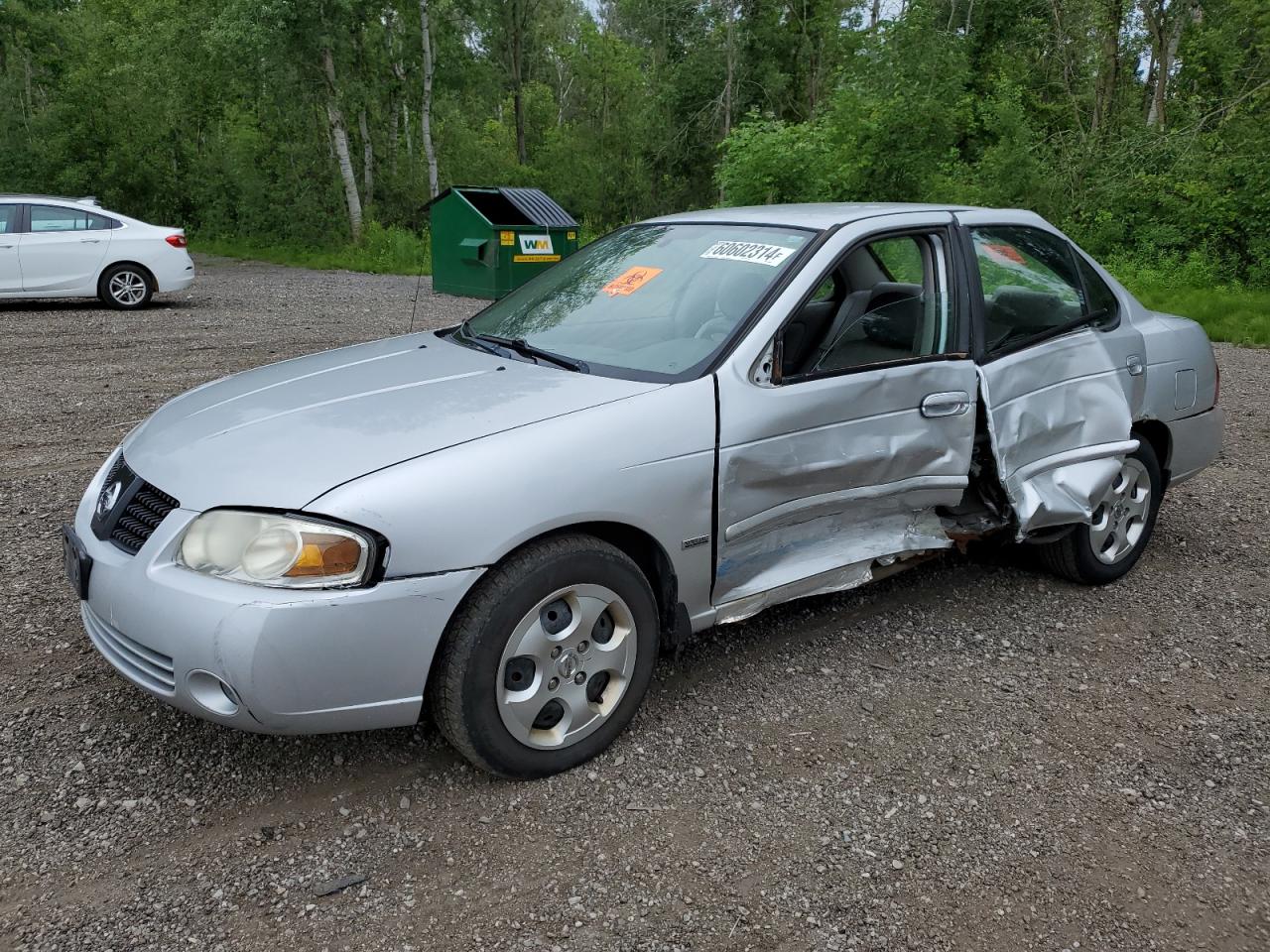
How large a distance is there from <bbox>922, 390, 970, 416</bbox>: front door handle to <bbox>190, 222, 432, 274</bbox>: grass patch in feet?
62.0

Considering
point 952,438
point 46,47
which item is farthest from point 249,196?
point 952,438

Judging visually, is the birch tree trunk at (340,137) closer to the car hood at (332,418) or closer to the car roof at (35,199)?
the car roof at (35,199)

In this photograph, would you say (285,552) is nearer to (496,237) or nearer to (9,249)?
(9,249)

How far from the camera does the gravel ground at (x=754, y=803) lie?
254 cm

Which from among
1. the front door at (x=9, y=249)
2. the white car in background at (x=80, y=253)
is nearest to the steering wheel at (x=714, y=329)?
the white car in background at (x=80, y=253)

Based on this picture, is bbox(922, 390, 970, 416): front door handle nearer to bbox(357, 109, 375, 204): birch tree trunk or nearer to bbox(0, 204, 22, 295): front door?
bbox(0, 204, 22, 295): front door

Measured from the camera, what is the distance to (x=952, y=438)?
3816 mm

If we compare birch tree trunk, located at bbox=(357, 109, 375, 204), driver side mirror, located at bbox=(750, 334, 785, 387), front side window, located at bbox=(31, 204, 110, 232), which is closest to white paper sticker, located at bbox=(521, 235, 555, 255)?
front side window, located at bbox=(31, 204, 110, 232)

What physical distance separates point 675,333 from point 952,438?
3.66 feet

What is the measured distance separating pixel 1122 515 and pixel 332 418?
345 cm

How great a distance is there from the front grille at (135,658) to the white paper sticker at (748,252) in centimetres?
230

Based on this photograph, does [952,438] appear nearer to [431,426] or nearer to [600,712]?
[600,712]

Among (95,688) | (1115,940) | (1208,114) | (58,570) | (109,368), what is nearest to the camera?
(1115,940)

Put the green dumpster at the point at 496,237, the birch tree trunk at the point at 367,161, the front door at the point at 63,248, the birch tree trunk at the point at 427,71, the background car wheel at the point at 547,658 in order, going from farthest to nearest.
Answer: the birch tree trunk at the point at 367,161
the birch tree trunk at the point at 427,71
the green dumpster at the point at 496,237
the front door at the point at 63,248
the background car wheel at the point at 547,658
